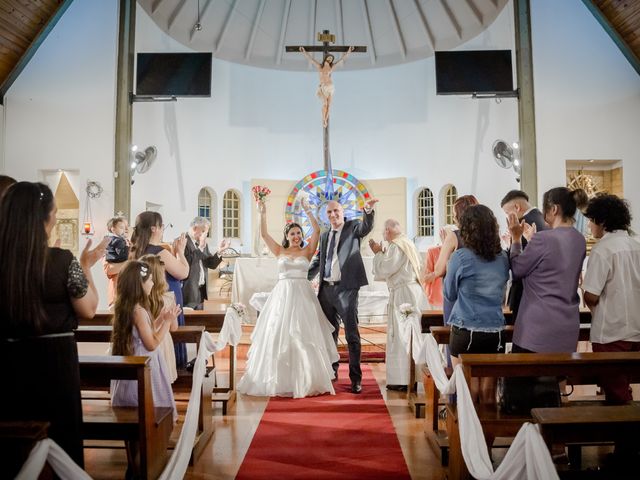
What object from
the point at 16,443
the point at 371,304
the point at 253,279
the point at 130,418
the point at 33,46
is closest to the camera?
the point at 16,443

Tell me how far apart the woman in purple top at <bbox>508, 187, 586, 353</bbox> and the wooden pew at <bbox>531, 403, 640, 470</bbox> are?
2.58ft

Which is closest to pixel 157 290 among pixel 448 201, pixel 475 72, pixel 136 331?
pixel 136 331

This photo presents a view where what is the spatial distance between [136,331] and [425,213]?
8.88 meters

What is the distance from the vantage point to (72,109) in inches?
326

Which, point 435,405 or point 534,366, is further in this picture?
point 435,405

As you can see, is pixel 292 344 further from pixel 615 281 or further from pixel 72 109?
pixel 72 109

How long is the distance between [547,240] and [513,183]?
705 centimetres

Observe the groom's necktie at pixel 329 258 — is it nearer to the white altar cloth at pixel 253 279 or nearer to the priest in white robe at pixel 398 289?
the priest in white robe at pixel 398 289

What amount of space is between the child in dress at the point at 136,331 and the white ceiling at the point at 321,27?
862 centimetres

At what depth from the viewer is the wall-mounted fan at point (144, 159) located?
8.89 metres

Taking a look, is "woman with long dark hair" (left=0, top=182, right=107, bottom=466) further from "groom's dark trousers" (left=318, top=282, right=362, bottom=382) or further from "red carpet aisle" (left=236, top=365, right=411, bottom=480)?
"groom's dark trousers" (left=318, top=282, right=362, bottom=382)

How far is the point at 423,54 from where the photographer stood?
11.4 metres

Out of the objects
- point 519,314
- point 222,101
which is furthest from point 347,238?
point 222,101

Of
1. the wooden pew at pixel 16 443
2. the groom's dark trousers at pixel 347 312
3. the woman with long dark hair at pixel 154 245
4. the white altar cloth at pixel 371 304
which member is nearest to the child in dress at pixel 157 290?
the woman with long dark hair at pixel 154 245
